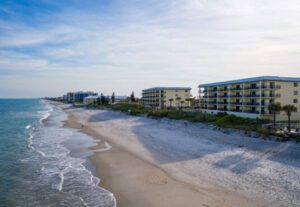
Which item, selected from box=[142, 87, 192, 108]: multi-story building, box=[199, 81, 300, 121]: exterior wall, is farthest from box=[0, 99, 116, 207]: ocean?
box=[142, 87, 192, 108]: multi-story building

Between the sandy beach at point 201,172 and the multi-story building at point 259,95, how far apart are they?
15.5 metres

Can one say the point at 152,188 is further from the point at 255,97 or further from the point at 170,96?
the point at 170,96

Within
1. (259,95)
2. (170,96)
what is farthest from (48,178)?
(170,96)

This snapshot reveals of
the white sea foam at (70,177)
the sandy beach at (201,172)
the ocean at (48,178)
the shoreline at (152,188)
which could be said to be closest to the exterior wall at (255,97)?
the sandy beach at (201,172)

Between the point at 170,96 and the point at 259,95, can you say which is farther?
the point at 170,96

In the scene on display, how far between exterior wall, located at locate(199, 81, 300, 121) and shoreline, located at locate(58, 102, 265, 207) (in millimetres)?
27793

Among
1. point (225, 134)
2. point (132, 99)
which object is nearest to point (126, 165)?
point (225, 134)

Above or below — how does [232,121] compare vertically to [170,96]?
below

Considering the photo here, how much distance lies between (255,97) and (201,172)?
95.1ft

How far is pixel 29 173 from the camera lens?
50.3ft

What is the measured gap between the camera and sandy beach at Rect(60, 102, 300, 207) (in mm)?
11602

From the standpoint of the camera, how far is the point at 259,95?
38281mm

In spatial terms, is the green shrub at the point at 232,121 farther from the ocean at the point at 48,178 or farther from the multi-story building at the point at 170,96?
the multi-story building at the point at 170,96

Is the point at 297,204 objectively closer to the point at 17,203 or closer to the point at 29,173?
the point at 17,203
